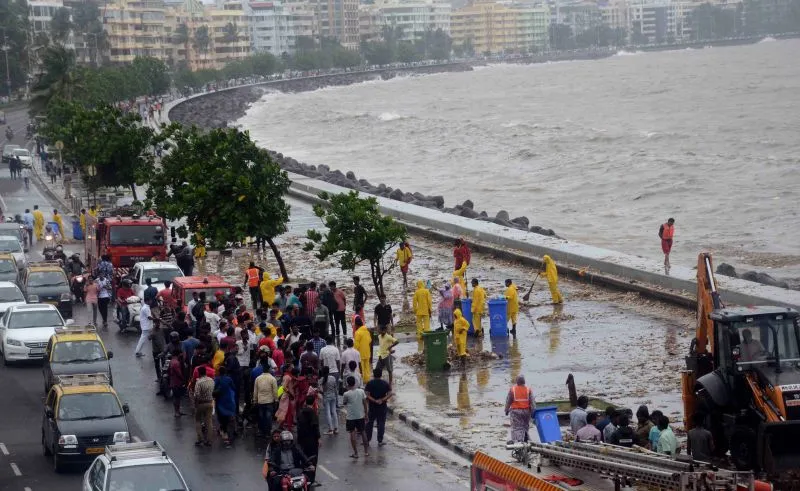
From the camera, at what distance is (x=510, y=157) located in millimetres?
95625

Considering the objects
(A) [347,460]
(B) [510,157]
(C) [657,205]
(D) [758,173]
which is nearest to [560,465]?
(A) [347,460]

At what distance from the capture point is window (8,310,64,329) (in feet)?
87.3

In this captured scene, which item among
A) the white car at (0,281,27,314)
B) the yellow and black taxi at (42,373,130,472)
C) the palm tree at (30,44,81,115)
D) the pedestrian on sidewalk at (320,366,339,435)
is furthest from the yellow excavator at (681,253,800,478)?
the palm tree at (30,44,81,115)

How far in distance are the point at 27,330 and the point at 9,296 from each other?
3.98 metres

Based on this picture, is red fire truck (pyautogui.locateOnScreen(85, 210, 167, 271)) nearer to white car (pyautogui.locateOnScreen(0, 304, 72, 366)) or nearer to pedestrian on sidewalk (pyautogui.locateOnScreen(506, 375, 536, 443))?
white car (pyautogui.locateOnScreen(0, 304, 72, 366))

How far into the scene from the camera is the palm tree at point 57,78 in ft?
259

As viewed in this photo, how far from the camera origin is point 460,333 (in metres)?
24.2

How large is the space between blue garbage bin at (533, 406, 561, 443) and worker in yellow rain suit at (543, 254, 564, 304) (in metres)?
11.6

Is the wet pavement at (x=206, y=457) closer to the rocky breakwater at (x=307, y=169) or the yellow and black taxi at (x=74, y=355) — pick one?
the yellow and black taxi at (x=74, y=355)

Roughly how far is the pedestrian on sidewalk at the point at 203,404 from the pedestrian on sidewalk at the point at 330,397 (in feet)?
5.24

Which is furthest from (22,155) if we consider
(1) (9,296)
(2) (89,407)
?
(2) (89,407)

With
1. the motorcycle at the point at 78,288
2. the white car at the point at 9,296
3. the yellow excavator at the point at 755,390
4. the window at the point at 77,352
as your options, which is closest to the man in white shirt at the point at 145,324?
the window at the point at 77,352

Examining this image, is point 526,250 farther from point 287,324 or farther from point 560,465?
point 560,465

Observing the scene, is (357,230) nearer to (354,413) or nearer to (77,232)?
(354,413)
